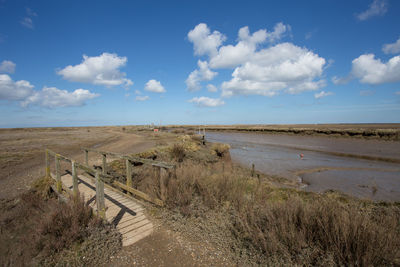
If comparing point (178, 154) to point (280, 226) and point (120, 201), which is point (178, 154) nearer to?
point (120, 201)

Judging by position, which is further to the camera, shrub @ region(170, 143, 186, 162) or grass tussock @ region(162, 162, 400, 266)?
shrub @ region(170, 143, 186, 162)

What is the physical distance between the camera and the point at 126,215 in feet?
17.5

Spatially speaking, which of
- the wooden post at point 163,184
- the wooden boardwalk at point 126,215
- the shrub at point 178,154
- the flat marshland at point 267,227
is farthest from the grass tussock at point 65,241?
the shrub at point 178,154

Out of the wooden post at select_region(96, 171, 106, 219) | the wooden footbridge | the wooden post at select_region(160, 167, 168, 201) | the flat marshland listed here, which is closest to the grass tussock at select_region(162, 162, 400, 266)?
the flat marshland

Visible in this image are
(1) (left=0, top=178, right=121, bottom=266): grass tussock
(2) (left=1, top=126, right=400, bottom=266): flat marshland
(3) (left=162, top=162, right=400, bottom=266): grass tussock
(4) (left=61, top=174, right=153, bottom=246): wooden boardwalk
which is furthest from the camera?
(4) (left=61, top=174, right=153, bottom=246): wooden boardwalk

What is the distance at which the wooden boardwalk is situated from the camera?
448cm

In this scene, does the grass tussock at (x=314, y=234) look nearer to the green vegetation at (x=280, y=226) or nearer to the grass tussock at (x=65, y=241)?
the green vegetation at (x=280, y=226)

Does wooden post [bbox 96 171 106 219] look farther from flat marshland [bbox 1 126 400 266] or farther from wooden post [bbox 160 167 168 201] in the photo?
wooden post [bbox 160 167 168 201]

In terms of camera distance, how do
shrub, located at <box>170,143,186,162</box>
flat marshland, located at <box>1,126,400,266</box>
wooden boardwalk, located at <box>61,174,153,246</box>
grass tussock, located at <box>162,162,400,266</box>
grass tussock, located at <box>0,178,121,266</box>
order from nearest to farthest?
grass tussock, located at <box>162,162,400,266</box> → flat marshland, located at <box>1,126,400,266</box> → grass tussock, located at <box>0,178,121,266</box> → wooden boardwalk, located at <box>61,174,153,246</box> → shrub, located at <box>170,143,186,162</box>

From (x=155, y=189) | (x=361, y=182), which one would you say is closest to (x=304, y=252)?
(x=155, y=189)

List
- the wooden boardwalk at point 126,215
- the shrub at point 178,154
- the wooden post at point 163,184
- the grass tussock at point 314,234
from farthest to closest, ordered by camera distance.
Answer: the shrub at point 178,154, the wooden post at point 163,184, the wooden boardwalk at point 126,215, the grass tussock at point 314,234

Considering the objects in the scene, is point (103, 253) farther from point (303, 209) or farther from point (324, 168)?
point (324, 168)

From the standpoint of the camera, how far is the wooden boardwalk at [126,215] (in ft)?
14.7

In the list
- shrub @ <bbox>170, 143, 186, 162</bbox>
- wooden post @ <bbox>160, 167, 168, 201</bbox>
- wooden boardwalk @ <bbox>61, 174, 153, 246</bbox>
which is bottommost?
wooden boardwalk @ <bbox>61, 174, 153, 246</bbox>
